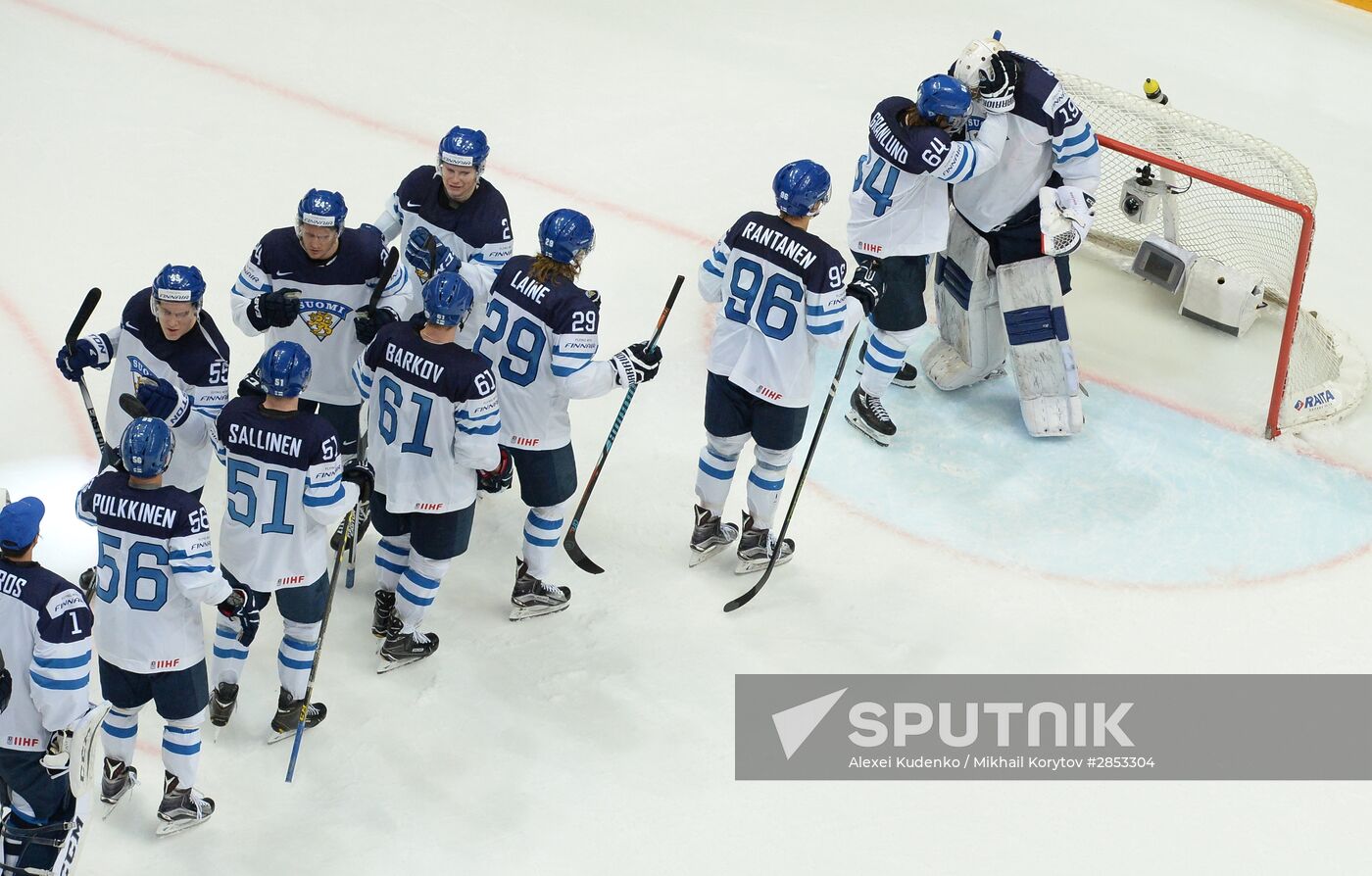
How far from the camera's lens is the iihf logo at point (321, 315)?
16.3ft

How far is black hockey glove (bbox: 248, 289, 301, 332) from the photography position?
15.9ft

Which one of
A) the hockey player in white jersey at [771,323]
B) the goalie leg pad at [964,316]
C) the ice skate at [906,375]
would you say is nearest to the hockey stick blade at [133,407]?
the hockey player in white jersey at [771,323]

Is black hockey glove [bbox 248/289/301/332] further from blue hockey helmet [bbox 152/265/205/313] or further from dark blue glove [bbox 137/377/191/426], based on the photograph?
dark blue glove [bbox 137/377/191/426]

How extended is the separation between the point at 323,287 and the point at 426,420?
0.69 m

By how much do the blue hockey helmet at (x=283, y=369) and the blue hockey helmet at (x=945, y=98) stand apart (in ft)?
7.91

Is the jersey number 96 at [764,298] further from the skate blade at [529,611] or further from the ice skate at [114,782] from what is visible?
the ice skate at [114,782]

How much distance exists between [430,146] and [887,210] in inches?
110

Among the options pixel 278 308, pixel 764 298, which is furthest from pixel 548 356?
pixel 278 308

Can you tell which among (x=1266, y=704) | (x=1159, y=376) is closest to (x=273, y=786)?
(x=1266, y=704)

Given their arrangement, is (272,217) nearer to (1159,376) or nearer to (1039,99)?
(1039,99)

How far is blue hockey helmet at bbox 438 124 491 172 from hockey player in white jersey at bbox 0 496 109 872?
5.96ft

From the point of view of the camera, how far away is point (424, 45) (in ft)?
28.1

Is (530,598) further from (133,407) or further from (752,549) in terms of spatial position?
(133,407)

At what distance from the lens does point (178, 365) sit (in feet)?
15.4
